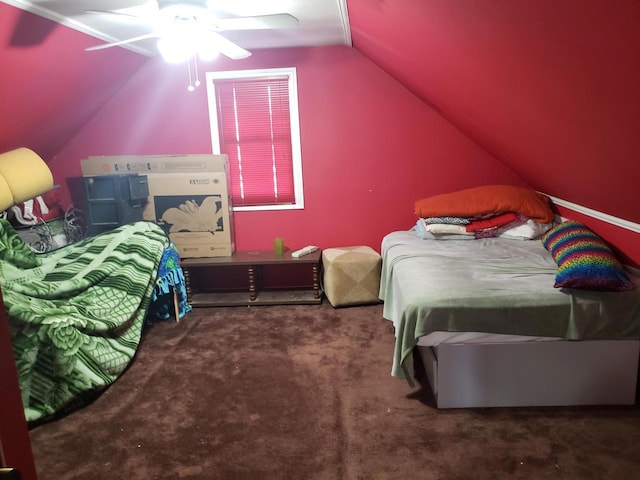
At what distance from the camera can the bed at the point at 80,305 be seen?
233cm

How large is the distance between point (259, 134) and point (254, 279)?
3.74 feet

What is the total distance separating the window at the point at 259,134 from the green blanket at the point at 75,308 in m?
0.89

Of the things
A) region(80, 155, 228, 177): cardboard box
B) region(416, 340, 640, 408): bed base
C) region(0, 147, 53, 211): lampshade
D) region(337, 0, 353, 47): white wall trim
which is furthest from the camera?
region(80, 155, 228, 177): cardboard box

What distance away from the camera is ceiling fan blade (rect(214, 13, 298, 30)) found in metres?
2.27

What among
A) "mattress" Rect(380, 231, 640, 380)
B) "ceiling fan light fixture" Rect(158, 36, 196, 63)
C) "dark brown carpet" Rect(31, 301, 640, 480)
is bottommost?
"dark brown carpet" Rect(31, 301, 640, 480)

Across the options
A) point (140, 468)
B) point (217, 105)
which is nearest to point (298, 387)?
point (140, 468)

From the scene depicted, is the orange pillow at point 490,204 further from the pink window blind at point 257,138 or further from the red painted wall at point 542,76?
the pink window blind at point 257,138

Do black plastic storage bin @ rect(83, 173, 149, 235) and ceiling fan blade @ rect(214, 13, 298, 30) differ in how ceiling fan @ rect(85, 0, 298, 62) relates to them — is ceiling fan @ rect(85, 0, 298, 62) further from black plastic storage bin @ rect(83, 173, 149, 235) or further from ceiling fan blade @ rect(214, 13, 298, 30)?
black plastic storage bin @ rect(83, 173, 149, 235)

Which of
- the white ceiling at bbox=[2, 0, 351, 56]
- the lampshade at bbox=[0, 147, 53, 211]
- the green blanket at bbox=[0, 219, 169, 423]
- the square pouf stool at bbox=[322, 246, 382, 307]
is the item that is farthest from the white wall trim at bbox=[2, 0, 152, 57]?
the square pouf stool at bbox=[322, 246, 382, 307]

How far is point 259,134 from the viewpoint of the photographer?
13.0 ft

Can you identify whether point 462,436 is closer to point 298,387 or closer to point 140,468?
point 298,387

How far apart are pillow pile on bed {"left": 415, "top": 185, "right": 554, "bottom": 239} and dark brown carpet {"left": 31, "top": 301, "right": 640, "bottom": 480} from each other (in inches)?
38.5

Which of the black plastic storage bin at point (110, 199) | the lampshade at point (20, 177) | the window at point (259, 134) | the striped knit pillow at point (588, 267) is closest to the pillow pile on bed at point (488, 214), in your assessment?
the striped knit pillow at point (588, 267)

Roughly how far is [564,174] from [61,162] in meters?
3.63
